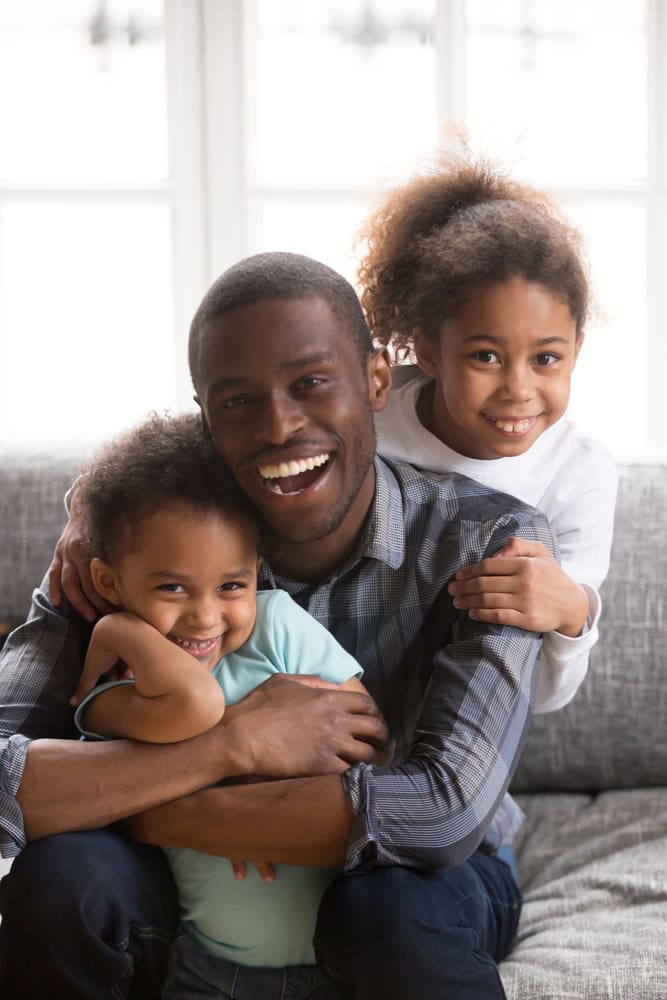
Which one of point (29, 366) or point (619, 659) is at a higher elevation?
point (29, 366)

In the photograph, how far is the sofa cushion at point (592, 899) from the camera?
1497mm

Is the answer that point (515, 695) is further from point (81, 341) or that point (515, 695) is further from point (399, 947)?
point (81, 341)

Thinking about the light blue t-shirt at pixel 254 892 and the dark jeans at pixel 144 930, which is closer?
the dark jeans at pixel 144 930

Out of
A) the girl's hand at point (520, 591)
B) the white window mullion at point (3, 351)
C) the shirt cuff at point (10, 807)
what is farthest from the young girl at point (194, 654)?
the white window mullion at point (3, 351)

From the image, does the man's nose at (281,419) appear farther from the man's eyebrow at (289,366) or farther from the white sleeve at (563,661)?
the white sleeve at (563,661)

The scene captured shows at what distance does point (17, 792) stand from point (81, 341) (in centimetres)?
190

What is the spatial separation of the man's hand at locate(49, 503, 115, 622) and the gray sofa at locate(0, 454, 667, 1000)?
1.95ft

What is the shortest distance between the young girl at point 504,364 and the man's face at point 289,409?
0.21 metres

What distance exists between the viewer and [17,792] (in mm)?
1356

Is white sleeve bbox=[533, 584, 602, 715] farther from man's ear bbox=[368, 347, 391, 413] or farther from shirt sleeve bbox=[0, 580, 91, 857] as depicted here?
shirt sleeve bbox=[0, 580, 91, 857]

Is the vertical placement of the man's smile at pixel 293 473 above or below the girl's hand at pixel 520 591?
above

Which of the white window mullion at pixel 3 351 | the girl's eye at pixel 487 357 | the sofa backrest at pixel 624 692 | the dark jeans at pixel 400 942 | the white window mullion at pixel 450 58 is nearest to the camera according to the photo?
the dark jeans at pixel 400 942

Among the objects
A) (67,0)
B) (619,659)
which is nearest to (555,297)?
(619,659)

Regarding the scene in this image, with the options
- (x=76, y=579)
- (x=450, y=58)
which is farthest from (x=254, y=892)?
(x=450, y=58)
